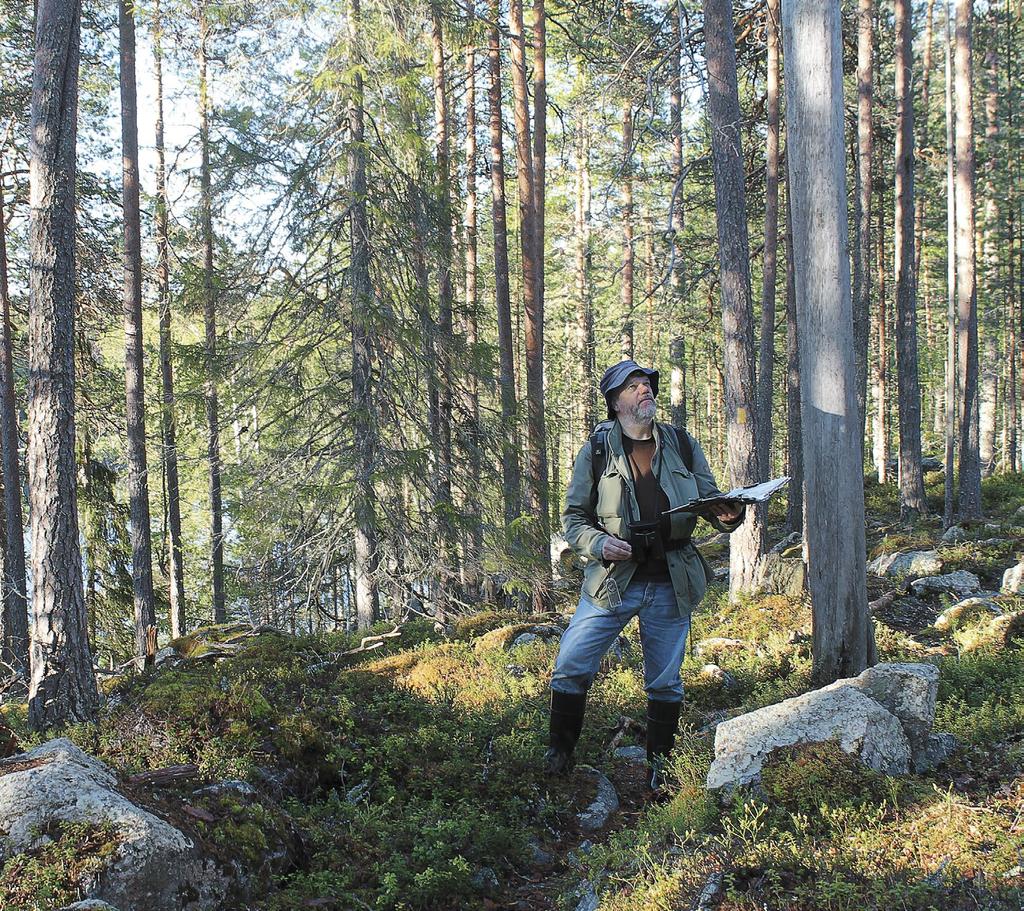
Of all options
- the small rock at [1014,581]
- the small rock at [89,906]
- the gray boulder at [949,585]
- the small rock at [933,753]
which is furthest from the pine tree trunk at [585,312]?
the small rock at [89,906]

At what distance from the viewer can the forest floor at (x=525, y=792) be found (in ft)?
9.74

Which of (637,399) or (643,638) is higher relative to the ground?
(637,399)

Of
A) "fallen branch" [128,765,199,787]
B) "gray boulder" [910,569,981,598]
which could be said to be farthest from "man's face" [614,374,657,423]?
"gray boulder" [910,569,981,598]

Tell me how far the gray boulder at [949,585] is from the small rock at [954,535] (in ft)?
13.9

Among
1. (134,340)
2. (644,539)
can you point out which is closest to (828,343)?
(644,539)

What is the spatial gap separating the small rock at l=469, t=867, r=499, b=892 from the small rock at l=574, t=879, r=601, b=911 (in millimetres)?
500

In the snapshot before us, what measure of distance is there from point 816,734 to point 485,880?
1.90 meters

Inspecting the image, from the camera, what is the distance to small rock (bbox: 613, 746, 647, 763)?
5648 mm

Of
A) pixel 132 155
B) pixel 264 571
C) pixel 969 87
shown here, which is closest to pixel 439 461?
pixel 264 571

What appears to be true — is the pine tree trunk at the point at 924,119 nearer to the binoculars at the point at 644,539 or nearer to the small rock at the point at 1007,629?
the small rock at the point at 1007,629

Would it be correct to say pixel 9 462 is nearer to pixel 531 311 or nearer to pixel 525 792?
pixel 531 311

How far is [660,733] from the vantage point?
4973mm

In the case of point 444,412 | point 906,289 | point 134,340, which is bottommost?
point 444,412

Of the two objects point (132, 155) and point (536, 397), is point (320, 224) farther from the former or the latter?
point (132, 155)
